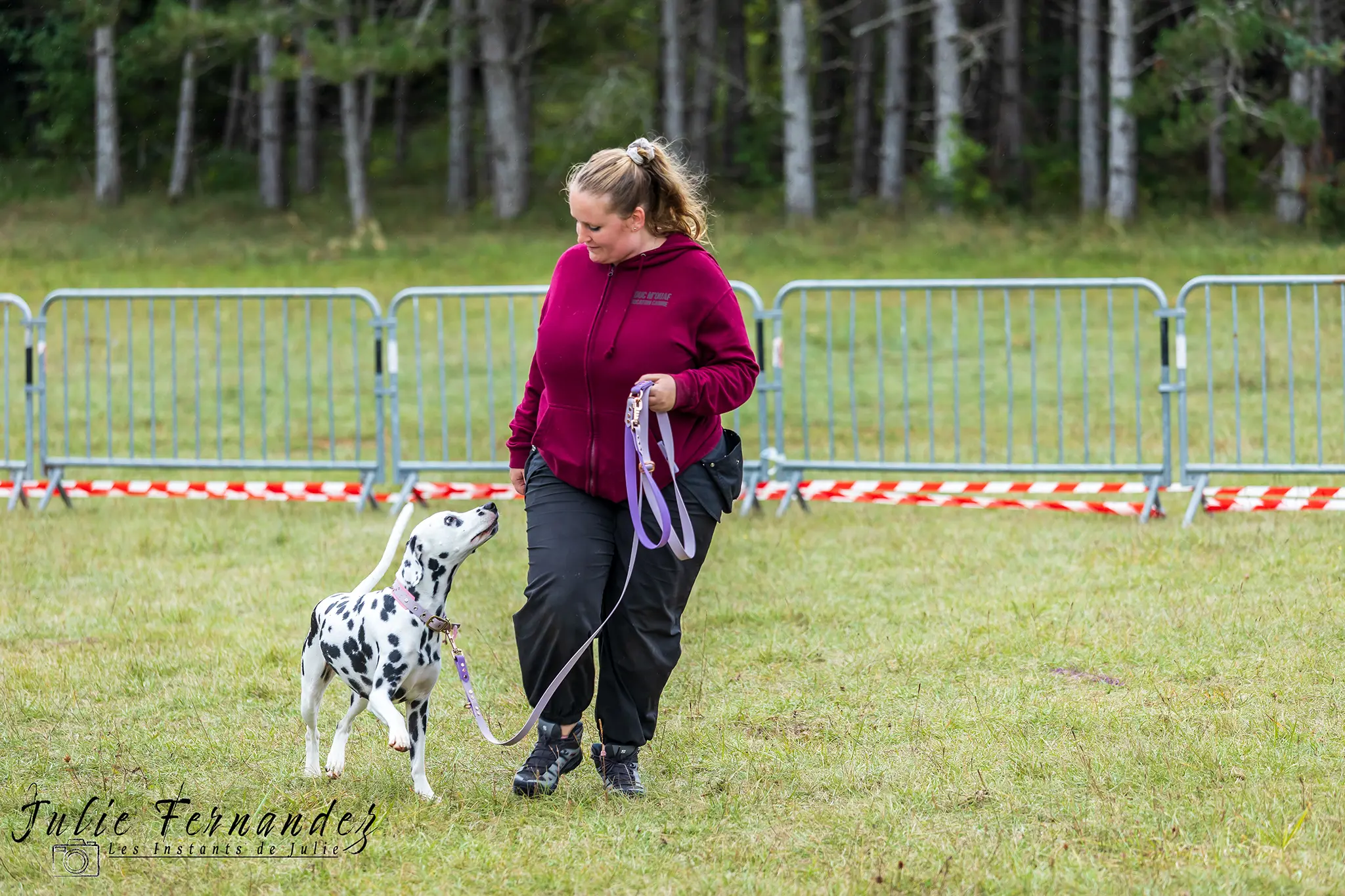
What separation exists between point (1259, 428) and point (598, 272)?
8847 mm

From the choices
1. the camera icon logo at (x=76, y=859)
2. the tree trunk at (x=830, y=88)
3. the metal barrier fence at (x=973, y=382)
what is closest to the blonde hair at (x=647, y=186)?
the camera icon logo at (x=76, y=859)

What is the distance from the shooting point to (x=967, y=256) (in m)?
23.9

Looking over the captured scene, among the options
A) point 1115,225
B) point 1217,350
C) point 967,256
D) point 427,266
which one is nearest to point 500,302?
point 427,266

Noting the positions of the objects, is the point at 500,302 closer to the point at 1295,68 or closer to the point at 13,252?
the point at 13,252

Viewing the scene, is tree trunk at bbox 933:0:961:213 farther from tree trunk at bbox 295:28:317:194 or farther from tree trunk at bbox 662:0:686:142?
tree trunk at bbox 295:28:317:194

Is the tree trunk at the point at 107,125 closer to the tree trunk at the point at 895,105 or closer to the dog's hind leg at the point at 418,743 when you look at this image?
the tree trunk at the point at 895,105

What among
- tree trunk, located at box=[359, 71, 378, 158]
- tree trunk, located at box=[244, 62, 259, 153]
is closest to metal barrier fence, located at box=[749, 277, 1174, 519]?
tree trunk, located at box=[359, 71, 378, 158]

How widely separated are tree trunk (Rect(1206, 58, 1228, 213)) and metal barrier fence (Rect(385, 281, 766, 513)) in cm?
1183

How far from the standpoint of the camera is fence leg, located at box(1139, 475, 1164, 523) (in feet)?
30.2

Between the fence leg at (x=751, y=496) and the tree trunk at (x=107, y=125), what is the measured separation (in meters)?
29.0

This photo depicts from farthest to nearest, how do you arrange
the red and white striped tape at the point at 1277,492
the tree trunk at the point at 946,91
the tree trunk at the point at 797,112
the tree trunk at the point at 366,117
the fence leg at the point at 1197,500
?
1. the tree trunk at the point at 366,117
2. the tree trunk at the point at 797,112
3. the tree trunk at the point at 946,91
4. the fence leg at the point at 1197,500
5. the red and white striped tape at the point at 1277,492

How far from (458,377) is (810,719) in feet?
37.0

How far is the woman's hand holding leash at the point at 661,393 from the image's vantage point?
419cm

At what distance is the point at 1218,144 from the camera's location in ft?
102
